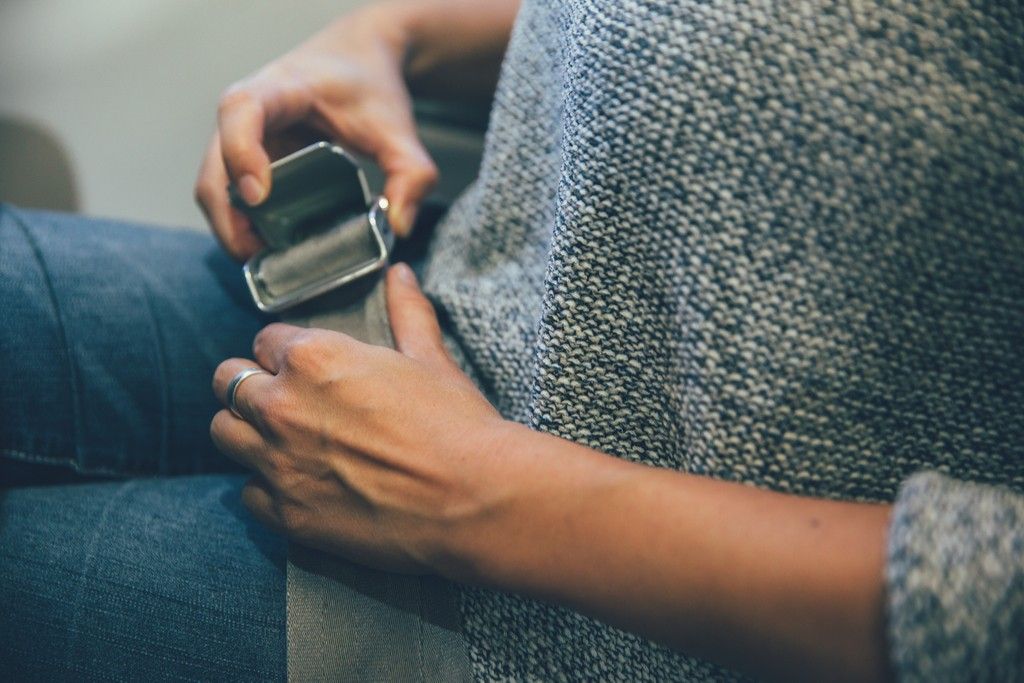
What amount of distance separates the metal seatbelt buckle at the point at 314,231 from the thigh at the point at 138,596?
0.16 metres

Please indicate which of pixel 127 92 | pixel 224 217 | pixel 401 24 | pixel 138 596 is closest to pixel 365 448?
pixel 138 596

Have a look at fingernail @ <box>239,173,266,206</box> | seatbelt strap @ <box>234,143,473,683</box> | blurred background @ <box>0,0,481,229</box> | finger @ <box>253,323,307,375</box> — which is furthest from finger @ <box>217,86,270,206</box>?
blurred background @ <box>0,0,481,229</box>

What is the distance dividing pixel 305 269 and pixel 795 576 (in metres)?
0.37

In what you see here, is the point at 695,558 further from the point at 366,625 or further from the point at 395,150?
the point at 395,150

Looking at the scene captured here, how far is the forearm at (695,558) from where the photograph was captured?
12.1 inches

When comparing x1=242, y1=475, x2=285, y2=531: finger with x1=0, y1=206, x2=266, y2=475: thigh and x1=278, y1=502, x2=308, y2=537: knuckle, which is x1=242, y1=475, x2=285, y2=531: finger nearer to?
x1=278, y1=502, x2=308, y2=537: knuckle

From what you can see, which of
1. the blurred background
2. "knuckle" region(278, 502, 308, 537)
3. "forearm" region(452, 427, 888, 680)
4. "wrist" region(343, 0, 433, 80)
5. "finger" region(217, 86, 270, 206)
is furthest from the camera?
the blurred background

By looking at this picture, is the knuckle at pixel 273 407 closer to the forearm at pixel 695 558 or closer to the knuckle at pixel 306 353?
the knuckle at pixel 306 353

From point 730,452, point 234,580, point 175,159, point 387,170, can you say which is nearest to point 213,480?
point 234,580

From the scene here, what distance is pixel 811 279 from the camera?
347mm

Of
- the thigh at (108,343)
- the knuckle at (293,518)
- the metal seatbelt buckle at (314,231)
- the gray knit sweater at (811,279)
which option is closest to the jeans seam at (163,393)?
the thigh at (108,343)

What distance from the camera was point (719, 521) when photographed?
332 mm

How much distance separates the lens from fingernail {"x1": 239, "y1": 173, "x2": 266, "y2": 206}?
1.73 feet

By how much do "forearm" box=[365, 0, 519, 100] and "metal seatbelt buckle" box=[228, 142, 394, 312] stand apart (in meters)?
0.19
